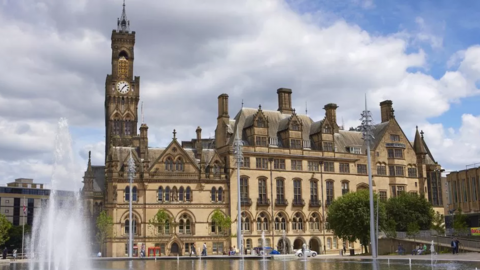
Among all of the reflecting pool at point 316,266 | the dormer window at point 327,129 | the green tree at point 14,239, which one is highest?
the dormer window at point 327,129

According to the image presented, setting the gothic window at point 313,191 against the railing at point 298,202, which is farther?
the gothic window at point 313,191

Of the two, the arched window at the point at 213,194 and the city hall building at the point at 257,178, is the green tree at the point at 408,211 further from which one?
the arched window at the point at 213,194

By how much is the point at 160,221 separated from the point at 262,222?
1593 centimetres

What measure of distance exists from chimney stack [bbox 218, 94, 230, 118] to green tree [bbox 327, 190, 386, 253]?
81.8 ft

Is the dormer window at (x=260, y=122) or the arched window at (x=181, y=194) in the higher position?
the dormer window at (x=260, y=122)

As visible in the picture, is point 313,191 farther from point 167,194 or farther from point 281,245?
point 167,194

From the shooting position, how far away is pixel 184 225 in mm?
78375

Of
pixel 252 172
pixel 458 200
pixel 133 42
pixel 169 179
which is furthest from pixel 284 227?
pixel 133 42

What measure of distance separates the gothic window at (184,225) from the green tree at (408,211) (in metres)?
26.4

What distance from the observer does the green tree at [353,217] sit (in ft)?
215

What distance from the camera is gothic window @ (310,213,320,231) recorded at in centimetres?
8694

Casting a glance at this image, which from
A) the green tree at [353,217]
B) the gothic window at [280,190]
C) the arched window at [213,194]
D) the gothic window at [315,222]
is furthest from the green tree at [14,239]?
the green tree at [353,217]

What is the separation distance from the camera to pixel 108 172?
251ft

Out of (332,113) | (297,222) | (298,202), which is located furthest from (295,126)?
(297,222)
